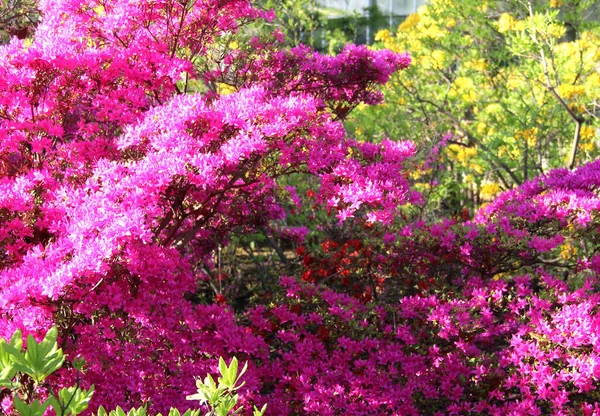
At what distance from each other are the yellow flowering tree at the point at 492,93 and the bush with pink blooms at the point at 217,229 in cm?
210

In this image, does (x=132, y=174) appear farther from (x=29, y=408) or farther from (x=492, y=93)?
(x=492, y=93)

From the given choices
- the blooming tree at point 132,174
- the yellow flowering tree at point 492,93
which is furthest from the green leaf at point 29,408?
the yellow flowering tree at point 492,93

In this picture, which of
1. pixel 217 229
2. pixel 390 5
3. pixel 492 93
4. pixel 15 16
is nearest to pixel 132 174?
pixel 217 229

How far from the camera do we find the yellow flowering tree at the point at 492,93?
629cm

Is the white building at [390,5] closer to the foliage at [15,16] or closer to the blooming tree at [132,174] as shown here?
the foliage at [15,16]

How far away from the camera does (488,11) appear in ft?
23.9

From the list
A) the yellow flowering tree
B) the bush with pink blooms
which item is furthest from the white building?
the bush with pink blooms

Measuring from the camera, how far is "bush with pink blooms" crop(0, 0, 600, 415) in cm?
291

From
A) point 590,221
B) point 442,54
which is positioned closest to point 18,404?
point 590,221

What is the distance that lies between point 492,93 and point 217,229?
413 cm

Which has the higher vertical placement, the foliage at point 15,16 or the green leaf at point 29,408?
the foliage at point 15,16

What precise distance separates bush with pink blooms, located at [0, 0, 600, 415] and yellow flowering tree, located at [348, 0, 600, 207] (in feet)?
6.90

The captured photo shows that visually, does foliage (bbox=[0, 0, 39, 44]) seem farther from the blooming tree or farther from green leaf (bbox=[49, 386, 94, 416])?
green leaf (bbox=[49, 386, 94, 416])

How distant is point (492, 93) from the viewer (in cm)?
734
